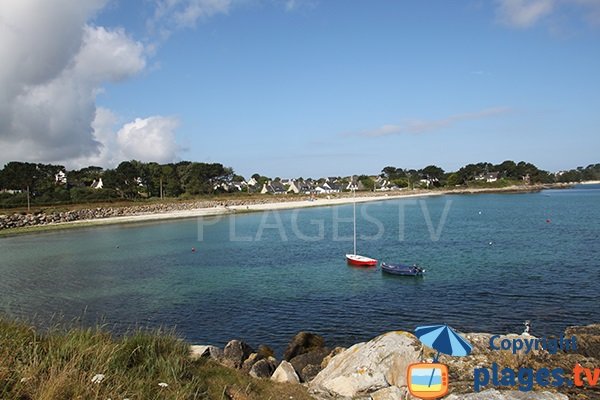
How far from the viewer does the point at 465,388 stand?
10055 mm

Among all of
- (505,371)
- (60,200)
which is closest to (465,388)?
(505,371)

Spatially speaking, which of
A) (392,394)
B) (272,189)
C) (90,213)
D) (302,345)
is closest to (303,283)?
(302,345)

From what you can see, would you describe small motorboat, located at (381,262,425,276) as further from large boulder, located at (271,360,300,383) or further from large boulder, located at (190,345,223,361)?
→ large boulder, located at (271,360,300,383)

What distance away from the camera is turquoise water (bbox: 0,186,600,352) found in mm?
20766

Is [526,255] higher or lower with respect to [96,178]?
lower

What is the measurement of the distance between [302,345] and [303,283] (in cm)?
1332

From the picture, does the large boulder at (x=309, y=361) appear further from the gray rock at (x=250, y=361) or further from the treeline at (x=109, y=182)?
the treeline at (x=109, y=182)

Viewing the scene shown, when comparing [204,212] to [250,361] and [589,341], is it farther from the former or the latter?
[589,341]

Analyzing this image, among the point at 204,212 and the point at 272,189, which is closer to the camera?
the point at 204,212

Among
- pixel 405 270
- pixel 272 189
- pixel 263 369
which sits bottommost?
pixel 405 270

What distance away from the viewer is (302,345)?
53.5 ft

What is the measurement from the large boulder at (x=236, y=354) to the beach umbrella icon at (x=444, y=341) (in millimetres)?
6375

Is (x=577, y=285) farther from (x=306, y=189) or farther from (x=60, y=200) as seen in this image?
(x=306, y=189)

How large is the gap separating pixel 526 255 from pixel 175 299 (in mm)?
29784
